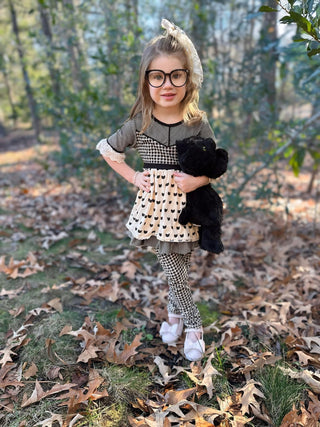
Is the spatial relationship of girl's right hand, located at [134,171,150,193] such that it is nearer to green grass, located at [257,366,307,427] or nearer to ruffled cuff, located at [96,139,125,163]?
ruffled cuff, located at [96,139,125,163]

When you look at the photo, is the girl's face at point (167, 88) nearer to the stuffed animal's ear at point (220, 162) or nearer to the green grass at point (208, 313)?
the stuffed animal's ear at point (220, 162)

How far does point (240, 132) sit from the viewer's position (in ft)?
22.9

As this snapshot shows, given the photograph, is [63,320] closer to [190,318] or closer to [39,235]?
[190,318]

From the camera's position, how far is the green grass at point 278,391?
6.57ft

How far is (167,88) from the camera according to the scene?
Result: 2041mm

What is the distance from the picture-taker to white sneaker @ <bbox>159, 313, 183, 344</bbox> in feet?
8.70

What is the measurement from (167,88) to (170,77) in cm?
7

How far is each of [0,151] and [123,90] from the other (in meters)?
12.5

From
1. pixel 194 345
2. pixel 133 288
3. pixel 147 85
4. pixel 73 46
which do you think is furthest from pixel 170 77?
pixel 73 46

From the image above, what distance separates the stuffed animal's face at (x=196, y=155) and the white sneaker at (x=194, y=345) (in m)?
1.21

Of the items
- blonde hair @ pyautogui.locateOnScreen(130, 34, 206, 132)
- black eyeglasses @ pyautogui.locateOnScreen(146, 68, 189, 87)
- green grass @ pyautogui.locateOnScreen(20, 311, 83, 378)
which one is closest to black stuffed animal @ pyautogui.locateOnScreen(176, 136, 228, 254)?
blonde hair @ pyautogui.locateOnScreen(130, 34, 206, 132)

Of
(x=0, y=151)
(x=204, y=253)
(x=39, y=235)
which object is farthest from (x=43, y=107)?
(x=0, y=151)

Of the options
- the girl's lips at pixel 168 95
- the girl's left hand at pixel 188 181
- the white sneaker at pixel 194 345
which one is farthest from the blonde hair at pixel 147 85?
the white sneaker at pixel 194 345

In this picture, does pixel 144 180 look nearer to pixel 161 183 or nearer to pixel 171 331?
pixel 161 183
